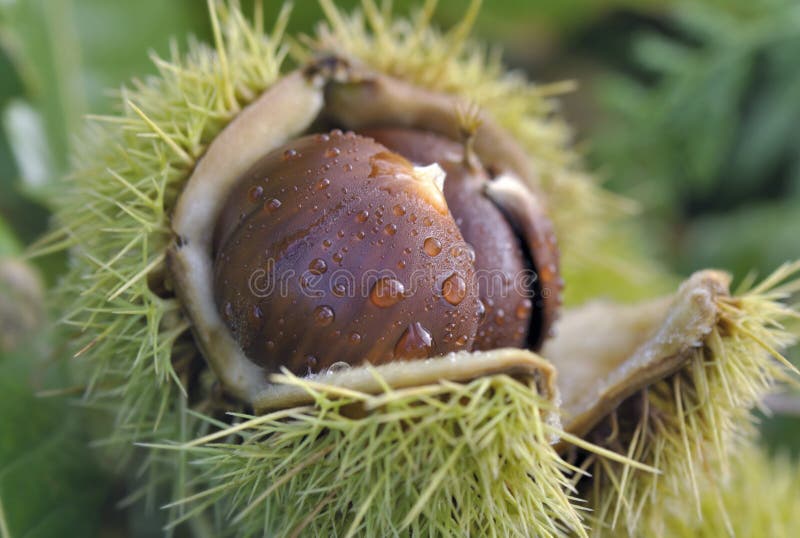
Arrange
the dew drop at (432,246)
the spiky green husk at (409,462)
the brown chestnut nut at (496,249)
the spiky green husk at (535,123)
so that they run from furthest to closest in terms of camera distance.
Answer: the spiky green husk at (535,123) → the brown chestnut nut at (496,249) → the dew drop at (432,246) → the spiky green husk at (409,462)

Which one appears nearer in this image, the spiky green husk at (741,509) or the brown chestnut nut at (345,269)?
the brown chestnut nut at (345,269)

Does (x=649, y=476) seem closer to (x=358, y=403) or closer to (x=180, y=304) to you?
(x=358, y=403)

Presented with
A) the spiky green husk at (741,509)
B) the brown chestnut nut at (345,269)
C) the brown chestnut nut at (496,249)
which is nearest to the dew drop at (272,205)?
the brown chestnut nut at (345,269)

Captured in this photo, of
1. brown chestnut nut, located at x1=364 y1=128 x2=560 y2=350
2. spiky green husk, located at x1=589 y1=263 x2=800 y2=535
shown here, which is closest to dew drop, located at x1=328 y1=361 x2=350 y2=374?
brown chestnut nut, located at x1=364 y1=128 x2=560 y2=350

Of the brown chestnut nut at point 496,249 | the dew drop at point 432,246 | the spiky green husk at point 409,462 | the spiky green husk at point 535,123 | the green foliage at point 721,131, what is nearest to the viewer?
the spiky green husk at point 409,462

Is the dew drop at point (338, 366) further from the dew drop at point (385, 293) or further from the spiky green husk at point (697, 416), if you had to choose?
the spiky green husk at point (697, 416)

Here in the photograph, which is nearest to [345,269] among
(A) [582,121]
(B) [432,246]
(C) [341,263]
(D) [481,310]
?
(C) [341,263]

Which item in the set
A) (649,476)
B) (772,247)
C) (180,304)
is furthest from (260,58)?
(772,247)
